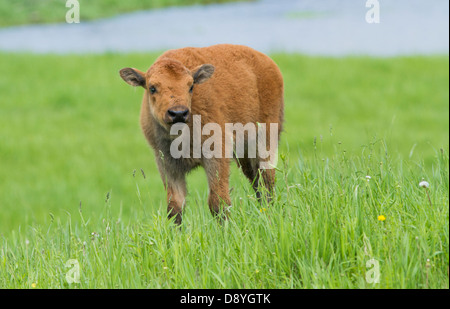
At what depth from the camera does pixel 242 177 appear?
5.44 meters

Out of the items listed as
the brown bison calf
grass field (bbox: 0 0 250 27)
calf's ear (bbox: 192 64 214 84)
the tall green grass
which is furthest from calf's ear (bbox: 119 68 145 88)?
grass field (bbox: 0 0 250 27)

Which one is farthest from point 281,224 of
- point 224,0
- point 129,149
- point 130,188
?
point 224,0

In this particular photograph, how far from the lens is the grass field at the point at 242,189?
433 cm

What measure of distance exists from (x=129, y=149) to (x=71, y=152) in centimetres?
134

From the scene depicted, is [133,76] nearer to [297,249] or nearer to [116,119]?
[297,249]

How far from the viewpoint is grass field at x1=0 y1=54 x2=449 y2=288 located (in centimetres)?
433

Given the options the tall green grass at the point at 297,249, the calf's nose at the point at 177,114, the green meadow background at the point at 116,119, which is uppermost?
the green meadow background at the point at 116,119

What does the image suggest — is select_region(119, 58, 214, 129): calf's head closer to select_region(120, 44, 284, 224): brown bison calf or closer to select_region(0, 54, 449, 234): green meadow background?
select_region(120, 44, 284, 224): brown bison calf

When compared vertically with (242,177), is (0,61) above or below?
above

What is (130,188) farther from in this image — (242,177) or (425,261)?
(425,261)

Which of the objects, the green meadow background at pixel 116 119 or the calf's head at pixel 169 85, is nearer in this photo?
the calf's head at pixel 169 85

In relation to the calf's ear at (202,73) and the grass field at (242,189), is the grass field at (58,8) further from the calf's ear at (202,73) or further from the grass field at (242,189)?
the calf's ear at (202,73)

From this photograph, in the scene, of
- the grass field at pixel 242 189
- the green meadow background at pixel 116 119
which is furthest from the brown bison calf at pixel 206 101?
the green meadow background at pixel 116 119

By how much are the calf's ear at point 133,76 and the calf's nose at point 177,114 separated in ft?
2.08
